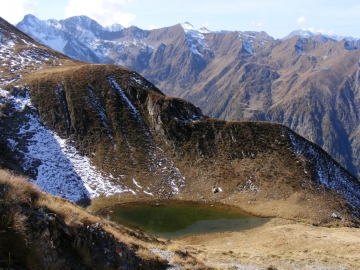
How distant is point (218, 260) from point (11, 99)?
2753 inches

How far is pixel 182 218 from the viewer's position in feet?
170

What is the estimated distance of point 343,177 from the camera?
69500 millimetres

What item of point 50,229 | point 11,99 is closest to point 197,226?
point 50,229

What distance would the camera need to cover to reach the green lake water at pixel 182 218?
47.5m

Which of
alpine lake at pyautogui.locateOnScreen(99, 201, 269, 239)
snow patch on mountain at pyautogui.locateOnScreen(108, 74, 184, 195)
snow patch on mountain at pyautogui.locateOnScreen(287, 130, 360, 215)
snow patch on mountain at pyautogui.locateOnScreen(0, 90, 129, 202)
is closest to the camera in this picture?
alpine lake at pyautogui.locateOnScreen(99, 201, 269, 239)

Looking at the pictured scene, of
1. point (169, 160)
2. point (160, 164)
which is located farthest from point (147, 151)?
point (169, 160)

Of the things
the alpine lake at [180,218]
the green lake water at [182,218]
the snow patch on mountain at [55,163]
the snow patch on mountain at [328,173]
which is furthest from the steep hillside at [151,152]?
the green lake water at [182,218]

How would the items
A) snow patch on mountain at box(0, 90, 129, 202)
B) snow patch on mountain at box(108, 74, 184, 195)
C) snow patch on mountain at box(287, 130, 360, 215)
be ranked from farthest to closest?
snow patch on mountain at box(108, 74, 184, 195) < snow patch on mountain at box(287, 130, 360, 215) < snow patch on mountain at box(0, 90, 129, 202)

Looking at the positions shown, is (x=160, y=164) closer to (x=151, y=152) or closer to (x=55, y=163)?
(x=151, y=152)

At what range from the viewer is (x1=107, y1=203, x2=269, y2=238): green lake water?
156 ft

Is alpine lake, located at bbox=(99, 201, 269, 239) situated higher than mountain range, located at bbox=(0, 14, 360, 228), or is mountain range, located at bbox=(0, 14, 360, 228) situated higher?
mountain range, located at bbox=(0, 14, 360, 228)

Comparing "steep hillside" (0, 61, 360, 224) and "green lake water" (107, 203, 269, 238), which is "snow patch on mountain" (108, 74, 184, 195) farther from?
"green lake water" (107, 203, 269, 238)

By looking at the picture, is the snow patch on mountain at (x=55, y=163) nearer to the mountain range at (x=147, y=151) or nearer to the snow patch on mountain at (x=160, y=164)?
the mountain range at (x=147, y=151)

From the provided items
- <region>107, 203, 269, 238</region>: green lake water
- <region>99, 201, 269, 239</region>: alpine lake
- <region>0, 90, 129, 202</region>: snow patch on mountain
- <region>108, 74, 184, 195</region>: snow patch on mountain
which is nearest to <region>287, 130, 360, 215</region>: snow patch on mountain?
<region>107, 203, 269, 238</region>: green lake water
